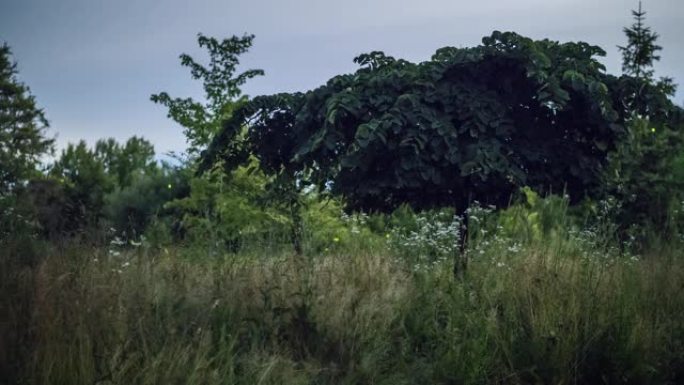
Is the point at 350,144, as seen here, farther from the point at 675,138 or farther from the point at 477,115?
the point at 675,138

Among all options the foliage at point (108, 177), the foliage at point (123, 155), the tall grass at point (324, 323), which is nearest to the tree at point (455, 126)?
the tall grass at point (324, 323)

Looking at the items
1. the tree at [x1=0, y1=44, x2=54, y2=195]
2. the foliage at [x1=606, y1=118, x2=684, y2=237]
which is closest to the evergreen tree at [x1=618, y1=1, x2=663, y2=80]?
the foliage at [x1=606, y1=118, x2=684, y2=237]

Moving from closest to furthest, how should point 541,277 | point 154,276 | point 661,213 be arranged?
point 154,276 → point 541,277 → point 661,213

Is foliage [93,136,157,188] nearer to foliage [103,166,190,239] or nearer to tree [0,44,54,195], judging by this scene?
tree [0,44,54,195]

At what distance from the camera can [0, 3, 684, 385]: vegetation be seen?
5148mm

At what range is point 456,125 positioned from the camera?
31.4ft

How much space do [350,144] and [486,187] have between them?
1892mm

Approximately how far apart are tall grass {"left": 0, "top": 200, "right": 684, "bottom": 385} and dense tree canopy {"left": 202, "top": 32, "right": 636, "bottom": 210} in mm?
1775

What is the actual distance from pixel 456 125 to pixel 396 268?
89.0 inches

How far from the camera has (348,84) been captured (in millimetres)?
9945

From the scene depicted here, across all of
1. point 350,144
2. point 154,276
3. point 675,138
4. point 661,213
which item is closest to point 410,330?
point 154,276

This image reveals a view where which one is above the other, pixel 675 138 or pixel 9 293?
pixel 675 138

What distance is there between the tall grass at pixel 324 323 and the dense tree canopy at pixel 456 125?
1775 mm

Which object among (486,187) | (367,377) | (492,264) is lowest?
(367,377)
